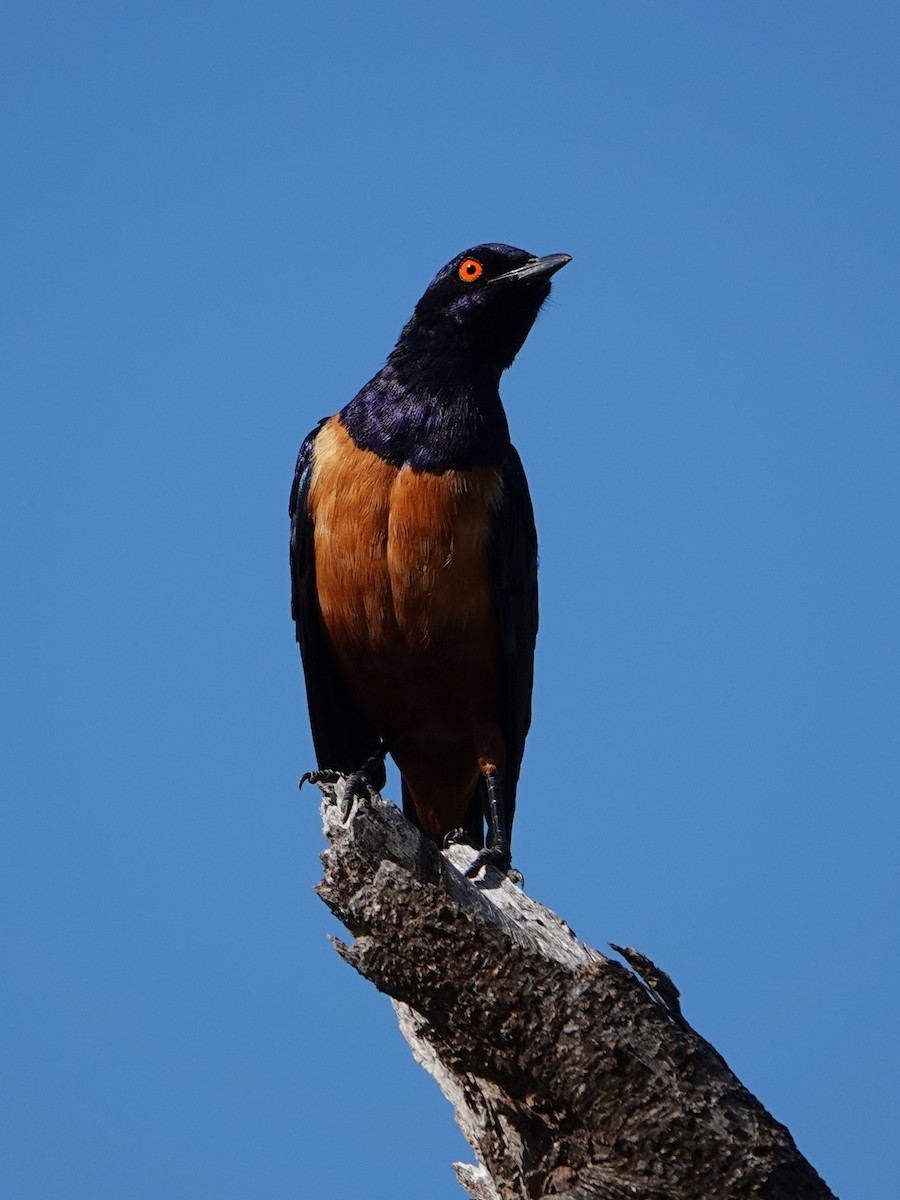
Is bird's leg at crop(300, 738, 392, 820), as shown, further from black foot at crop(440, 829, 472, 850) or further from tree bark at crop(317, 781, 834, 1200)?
black foot at crop(440, 829, 472, 850)

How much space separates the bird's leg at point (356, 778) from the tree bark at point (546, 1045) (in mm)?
165

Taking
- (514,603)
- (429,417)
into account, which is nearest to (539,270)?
(429,417)

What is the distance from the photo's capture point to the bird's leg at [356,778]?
4980mm

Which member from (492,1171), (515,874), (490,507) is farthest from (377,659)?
(492,1171)

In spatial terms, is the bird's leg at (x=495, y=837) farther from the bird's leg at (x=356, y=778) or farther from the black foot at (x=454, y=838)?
the bird's leg at (x=356, y=778)

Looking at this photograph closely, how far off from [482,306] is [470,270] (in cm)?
27

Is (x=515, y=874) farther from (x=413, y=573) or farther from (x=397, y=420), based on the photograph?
(x=397, y=420)

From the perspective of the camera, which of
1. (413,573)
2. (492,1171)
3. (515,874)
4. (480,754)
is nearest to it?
(492,1171)

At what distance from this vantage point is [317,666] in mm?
7148

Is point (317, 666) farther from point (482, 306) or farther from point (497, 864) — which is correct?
point (482, 306)

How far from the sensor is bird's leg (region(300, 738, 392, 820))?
4980mm

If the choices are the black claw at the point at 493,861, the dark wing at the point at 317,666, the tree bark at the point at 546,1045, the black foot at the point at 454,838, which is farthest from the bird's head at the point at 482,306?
the tree bark at the point at 546,1045

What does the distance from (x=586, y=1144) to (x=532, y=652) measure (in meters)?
3.31

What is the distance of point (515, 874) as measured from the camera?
582 centimetres
